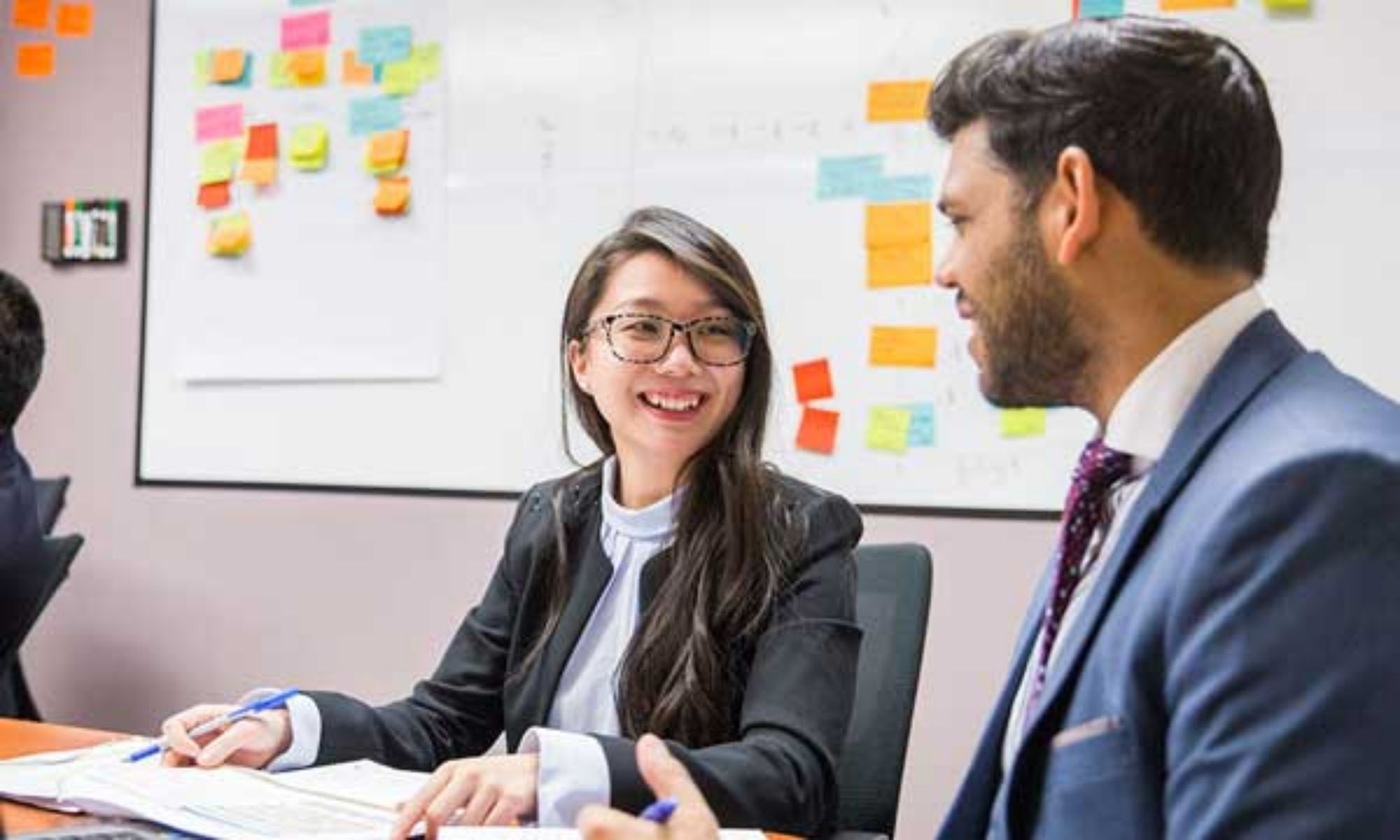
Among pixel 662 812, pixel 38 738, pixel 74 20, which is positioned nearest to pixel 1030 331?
pixel 662 812

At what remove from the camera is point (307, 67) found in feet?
10.4

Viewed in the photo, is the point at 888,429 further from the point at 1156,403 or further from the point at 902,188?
the point at 1156,403

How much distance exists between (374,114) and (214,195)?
17.8 inches

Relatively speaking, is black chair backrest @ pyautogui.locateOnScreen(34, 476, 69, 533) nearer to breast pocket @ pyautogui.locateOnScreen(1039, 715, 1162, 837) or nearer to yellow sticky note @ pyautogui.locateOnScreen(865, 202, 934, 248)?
yellow sticky note @ pyautogui.locateOnScreen(865, 202, 934, 248)

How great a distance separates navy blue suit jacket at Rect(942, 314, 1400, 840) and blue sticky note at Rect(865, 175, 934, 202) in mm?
1702

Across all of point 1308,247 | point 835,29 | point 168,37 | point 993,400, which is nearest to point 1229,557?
point 993,400

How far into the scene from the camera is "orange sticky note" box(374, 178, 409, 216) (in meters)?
3.06

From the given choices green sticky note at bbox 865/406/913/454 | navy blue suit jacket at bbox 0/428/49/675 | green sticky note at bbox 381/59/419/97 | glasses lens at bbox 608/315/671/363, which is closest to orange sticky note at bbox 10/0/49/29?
green sticky note at bbox 381/59/419/97

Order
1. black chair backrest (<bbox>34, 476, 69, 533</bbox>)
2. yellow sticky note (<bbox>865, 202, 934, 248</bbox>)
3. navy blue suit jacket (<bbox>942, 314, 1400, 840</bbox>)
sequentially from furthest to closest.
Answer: black chair backrest (<bbox>34, 476, 69, 533</bbox>) < yellow sticky note (<bbox>865, 202, 934, 248</bbox>) < navy blue suit jacket (<bbox>942, 314, 1400, 840</bbox>)

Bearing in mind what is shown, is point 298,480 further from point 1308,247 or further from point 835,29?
point 1308,247

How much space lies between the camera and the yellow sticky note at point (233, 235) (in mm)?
3225

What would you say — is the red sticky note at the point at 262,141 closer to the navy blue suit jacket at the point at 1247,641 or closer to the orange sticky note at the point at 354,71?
the orange sticky note at the point at 354,71

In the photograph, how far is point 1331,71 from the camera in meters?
2.38

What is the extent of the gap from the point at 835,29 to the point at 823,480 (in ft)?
2.74
